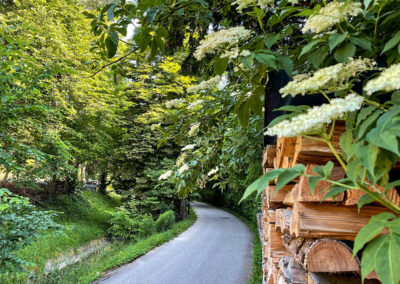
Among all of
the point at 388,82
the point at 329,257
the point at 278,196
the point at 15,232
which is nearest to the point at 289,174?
the point at 388,82

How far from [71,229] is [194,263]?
2690mm

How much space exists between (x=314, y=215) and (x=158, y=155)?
9.85m

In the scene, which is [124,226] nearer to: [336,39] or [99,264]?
[99,264]

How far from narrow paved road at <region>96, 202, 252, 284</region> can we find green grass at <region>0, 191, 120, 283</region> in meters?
1.66

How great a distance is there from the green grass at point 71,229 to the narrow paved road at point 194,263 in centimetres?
166

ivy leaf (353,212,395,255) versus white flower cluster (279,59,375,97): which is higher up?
white flower cluster (279,59,375,97)

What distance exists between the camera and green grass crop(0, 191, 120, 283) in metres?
6.01

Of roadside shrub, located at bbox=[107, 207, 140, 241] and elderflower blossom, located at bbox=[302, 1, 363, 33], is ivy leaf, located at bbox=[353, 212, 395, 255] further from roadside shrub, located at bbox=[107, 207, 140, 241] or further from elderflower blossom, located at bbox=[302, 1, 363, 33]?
roadside shrub, located at bbox=[107, 207, 140, 241]

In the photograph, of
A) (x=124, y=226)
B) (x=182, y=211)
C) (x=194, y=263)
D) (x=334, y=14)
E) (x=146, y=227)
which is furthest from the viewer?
(x=182, y=211)

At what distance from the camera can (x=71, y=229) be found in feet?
15.9

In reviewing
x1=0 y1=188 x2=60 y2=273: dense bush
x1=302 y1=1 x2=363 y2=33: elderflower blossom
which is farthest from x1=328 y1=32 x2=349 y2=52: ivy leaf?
x1=0 y1=188 x2=60 y2=273: dense bush

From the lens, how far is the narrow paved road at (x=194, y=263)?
4566 millimetres

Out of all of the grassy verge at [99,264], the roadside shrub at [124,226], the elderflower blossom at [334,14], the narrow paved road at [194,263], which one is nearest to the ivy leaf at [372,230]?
the elderflower blossom at [334,14]

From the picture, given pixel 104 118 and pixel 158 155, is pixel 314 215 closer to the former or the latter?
pixel 104 118
